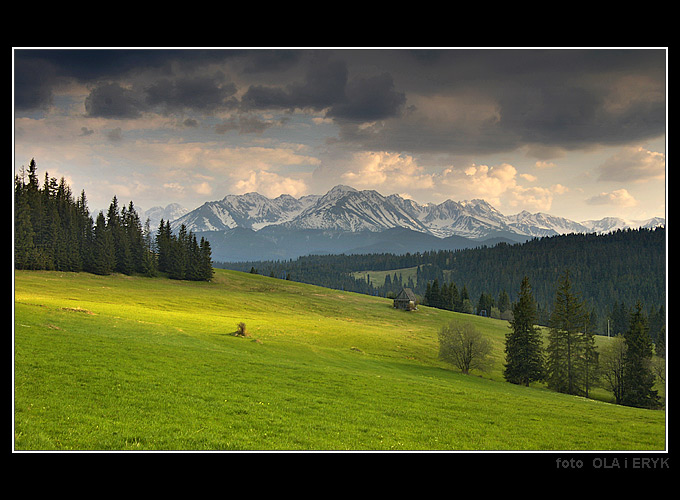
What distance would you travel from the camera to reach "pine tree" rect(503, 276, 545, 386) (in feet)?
129

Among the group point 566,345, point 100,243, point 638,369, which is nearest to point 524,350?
point 566,345

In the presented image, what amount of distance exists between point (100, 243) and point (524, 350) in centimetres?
6875

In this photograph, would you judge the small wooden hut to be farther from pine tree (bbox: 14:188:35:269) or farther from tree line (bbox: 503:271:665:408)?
pine tree (bbox: 14:188:35:269)

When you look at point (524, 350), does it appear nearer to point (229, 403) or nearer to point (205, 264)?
point (229, 403)

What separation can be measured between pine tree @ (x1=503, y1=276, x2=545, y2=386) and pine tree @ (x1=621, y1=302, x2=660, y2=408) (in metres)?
7.62

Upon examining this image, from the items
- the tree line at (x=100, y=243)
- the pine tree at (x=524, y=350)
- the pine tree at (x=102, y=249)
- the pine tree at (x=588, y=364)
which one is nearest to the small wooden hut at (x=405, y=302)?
the tree line at (x=100, y=243)

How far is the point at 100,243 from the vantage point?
65.4 meters

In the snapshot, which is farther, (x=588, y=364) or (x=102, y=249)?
(x=102, y=249)

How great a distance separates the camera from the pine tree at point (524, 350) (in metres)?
39.3

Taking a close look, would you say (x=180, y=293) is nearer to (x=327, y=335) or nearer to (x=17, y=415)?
(x=327, y=335)

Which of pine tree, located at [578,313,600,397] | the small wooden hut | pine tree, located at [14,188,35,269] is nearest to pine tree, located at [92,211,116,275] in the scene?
pine tree, located at [14,188,35,269]

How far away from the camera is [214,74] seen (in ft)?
52.6
